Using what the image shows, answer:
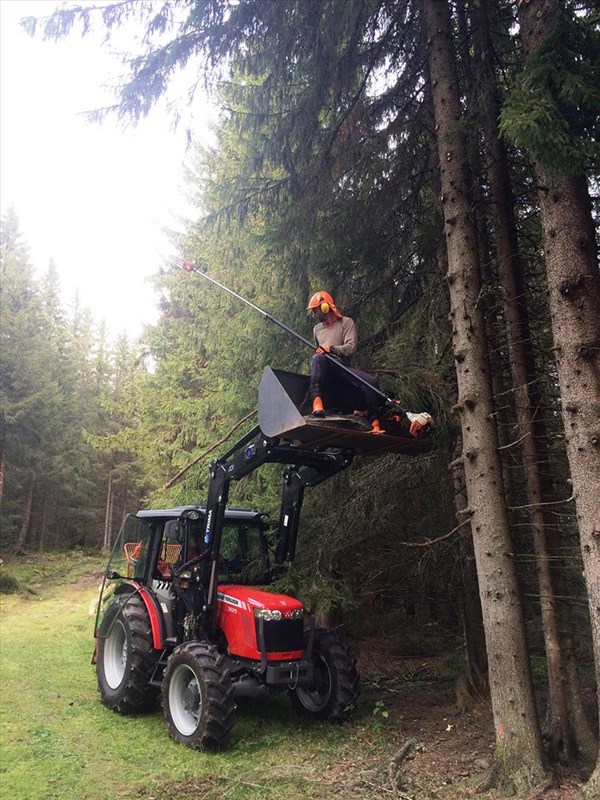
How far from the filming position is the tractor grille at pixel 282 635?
19.7ft

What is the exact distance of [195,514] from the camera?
265 inches

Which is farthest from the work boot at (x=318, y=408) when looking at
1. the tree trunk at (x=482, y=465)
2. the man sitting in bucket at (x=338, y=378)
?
the tree trunk at (x=482, y=465)

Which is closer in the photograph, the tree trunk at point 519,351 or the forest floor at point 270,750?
the forest floor at point 270,750

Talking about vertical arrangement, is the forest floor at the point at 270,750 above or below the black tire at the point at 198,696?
below

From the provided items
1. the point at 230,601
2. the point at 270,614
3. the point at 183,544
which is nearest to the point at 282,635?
the point at 270,614

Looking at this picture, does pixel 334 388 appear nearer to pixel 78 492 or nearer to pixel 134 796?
pixel 134 796

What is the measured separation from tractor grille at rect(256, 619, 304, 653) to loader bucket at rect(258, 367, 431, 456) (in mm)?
2003

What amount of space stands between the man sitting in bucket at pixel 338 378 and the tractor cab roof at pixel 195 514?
230 cm

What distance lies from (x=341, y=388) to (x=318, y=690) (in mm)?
3544

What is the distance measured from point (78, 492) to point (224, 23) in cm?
2624

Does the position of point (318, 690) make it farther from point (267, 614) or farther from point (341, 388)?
point (341, 388)

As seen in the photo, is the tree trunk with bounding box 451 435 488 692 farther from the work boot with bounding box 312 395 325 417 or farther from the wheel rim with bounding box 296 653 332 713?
the work boot with bounding box 312 395 325 417

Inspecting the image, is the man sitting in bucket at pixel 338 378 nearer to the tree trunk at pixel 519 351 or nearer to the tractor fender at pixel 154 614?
the tree trunk at pixel 519 351

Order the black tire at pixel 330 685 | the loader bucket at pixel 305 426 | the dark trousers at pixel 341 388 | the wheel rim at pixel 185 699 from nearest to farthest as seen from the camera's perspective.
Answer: the loader bucket at pixel 305 426, the dark trousers at pixel 341 388, the wheel rim at pixel 185 699, the black tire at pixel 330 685
